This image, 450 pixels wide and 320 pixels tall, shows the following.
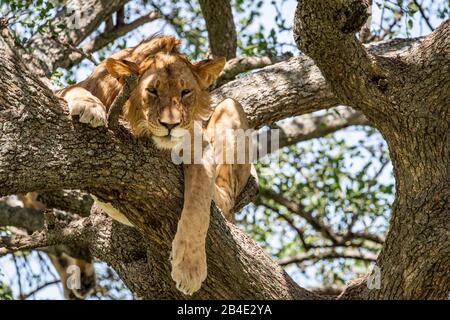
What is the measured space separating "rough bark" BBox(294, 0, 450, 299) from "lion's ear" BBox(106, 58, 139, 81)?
922 mm

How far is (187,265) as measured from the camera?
14.4 feet

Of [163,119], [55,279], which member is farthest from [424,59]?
[55,279]

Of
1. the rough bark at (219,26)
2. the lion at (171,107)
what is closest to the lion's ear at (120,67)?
the lion at (171,107)

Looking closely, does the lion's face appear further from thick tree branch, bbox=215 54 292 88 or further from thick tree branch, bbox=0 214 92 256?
thick tree branch, bbox=215 54 292 88

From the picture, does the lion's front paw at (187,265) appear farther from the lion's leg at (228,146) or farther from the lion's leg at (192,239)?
the lion's leg at (228,146)

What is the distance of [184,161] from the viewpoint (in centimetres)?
461

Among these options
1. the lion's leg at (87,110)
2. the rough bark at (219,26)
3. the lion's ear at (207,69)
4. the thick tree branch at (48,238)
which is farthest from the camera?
the rough bark at (219,26)

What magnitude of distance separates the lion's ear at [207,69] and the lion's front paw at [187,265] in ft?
3.37

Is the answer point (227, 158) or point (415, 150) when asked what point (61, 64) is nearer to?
point (227, 158)

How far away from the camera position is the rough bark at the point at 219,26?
6.92 metres

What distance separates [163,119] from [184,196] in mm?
423

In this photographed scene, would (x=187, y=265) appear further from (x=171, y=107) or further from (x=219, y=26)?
(x=219, y=26)

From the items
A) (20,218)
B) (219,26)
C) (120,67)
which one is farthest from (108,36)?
(120,67)

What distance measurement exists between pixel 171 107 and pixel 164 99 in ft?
0.25
